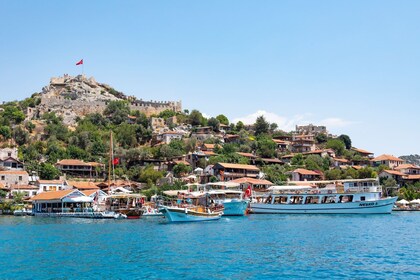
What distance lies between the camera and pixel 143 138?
9594 centimetres

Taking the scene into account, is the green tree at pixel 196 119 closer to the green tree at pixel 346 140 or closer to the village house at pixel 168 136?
the village house at pixel 168 136

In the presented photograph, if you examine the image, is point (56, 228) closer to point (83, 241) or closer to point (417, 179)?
A: point (83, 241)

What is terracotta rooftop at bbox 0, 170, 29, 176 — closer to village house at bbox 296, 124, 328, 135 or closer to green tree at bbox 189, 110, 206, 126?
green tree at bbox 189, 110, 206, 126

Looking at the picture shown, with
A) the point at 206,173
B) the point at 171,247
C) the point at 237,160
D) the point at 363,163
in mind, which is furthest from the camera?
the point at 363,163

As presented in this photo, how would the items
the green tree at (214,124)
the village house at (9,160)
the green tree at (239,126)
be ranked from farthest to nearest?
the green tree at (239,126) < the green tree at (214,124) < the village house at (9,160)

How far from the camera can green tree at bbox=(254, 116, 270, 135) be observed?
108m

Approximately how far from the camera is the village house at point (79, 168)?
74.7m

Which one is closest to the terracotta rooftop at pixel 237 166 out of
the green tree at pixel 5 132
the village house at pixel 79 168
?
the village house at pixel 79 168

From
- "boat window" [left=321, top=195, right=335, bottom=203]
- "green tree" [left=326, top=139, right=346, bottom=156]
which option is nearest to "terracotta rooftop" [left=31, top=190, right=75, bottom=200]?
"boat window" [left=321, top=195, right=335, bottom=203]

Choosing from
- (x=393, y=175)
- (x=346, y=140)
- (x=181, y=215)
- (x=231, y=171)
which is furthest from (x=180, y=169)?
(x=346, y=140)

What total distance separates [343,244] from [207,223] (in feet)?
57.1

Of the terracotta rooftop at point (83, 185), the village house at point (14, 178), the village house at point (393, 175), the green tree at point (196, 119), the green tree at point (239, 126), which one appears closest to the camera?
the terracotta rooftop at point (83, 185)

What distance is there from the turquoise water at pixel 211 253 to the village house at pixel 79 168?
38.9 metres

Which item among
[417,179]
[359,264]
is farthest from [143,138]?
[359,264]
